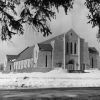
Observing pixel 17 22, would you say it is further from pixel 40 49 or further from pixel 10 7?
pixel 40 49

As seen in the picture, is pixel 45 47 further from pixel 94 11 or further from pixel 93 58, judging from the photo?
pixel 94 11

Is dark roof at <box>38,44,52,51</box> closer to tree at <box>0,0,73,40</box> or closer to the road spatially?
the road

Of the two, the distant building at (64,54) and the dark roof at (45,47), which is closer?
the distant building at (64,54)

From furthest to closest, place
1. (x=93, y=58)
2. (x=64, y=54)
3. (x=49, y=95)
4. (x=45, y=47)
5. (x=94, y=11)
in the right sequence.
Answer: (x=93, y=58), (x=45, y=47), (x=64, y=54), (x=49, y=95), (x=94, y=11)

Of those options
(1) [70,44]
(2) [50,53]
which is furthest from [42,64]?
(1) [70,44]

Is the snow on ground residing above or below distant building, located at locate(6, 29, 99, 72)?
below

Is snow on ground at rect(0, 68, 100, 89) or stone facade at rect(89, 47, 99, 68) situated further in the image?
stone facade at rect(89, 47, 99, 68)

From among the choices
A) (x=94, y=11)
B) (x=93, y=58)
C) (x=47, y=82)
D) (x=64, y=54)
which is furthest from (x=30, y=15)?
(x=93, y=58)

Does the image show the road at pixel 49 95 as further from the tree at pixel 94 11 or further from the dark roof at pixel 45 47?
the dark roof at pixel 45 47

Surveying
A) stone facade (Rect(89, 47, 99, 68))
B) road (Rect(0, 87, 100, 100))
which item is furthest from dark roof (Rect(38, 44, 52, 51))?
road (Rect(0, 87, 100, 100))

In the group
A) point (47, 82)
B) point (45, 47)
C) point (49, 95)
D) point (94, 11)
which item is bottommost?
point (47, 82)

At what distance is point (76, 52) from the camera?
272 ft

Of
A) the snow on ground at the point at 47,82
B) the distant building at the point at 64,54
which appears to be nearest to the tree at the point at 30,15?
the snow on ground at the point at 47,82

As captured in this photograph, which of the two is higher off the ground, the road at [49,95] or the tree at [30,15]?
the tree at [30,15]
